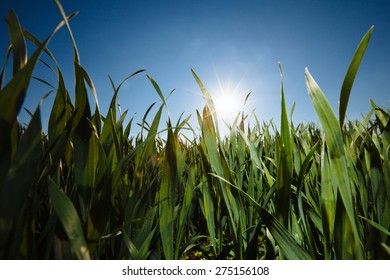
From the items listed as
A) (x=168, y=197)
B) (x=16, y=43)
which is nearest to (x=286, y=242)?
(x=168, y=197)

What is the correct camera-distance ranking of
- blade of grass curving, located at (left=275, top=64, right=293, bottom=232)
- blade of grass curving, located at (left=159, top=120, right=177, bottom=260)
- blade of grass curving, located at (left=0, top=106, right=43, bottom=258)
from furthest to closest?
blade of grass curving, located at (left=159, top=120, right=177, bottom=260) → blade of grass curving, located at (left=275, top=64, right=293, bottom=232) → blade of grass curving, located at (left=0, top=106, right=43, bottom=258)

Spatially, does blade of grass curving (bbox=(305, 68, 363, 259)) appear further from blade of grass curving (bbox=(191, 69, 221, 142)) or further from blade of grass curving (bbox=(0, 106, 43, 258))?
blade of grass curving (bbox=(0, 106, 43, 258))

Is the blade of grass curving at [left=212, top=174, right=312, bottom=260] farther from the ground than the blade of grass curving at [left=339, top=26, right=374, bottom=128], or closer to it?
closer to it

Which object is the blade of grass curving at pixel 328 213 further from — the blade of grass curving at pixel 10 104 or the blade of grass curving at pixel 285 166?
the blade of grass curving at pixel 10 104

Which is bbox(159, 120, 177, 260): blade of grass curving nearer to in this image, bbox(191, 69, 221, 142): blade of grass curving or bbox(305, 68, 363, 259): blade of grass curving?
bbox(191, 69, 221, 142): blade of grass curving

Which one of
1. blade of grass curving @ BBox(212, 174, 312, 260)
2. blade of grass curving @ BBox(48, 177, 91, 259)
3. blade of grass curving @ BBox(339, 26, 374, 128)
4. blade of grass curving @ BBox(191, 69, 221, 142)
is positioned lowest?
blade of grass curving @ BBox(212, 174, 312, 260)

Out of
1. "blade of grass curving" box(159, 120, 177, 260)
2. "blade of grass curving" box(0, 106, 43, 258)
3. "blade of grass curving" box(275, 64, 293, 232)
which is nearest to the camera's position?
"blade of grass curving" box(0, 106, 43, 258)

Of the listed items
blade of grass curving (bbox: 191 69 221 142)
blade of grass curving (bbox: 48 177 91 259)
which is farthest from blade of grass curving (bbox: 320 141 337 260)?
blade of grass curving (bbox: 48 177 91 259)

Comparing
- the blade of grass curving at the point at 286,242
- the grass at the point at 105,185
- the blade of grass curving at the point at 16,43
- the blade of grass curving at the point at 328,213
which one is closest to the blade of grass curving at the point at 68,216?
the grass at the point at 105,185

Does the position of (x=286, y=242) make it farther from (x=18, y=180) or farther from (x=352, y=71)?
(x=18, y=180)

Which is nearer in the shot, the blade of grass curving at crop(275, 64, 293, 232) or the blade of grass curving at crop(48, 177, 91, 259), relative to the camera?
the blade of grass curving at crop(48, 177, 91, 259)

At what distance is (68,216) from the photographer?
27 centimetres

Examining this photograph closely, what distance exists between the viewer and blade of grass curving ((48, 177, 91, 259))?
0.26 metres
